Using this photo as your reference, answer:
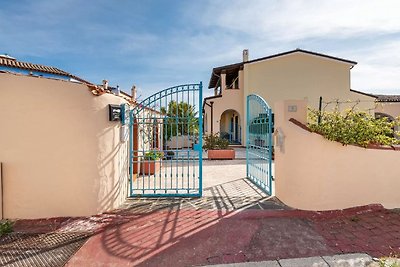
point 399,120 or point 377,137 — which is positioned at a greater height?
point 399,120

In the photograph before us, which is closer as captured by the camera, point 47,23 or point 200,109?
point 200,109

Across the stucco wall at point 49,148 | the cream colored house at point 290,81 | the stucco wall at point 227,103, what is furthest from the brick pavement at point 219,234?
the cream colored house at point 290,81

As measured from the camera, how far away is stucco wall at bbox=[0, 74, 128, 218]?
470 cm

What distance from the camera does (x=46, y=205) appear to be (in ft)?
15.9

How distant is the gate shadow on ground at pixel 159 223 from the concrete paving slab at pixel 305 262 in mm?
902

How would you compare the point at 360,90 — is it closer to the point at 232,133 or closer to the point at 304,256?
the point at 232,133

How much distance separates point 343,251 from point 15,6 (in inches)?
397

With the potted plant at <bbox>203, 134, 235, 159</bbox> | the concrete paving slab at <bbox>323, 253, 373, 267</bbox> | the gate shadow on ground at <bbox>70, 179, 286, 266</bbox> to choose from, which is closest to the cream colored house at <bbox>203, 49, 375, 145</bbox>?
the potted plant at <bbox>203, 134, 235, 159</bbox>

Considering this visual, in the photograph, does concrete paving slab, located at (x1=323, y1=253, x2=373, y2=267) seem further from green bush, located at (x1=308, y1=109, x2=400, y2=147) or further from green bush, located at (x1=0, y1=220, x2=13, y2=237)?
green bush, located at (x1=0, y1=220, x2=13, y2=237)

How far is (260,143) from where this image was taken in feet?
24.6

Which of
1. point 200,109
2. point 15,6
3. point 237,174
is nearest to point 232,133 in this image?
point 237,174

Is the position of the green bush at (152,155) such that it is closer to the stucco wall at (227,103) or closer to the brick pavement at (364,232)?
the brick pavement at (364,232)

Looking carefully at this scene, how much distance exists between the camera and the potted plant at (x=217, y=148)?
13922 millimetres

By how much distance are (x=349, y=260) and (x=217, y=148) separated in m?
11.1
